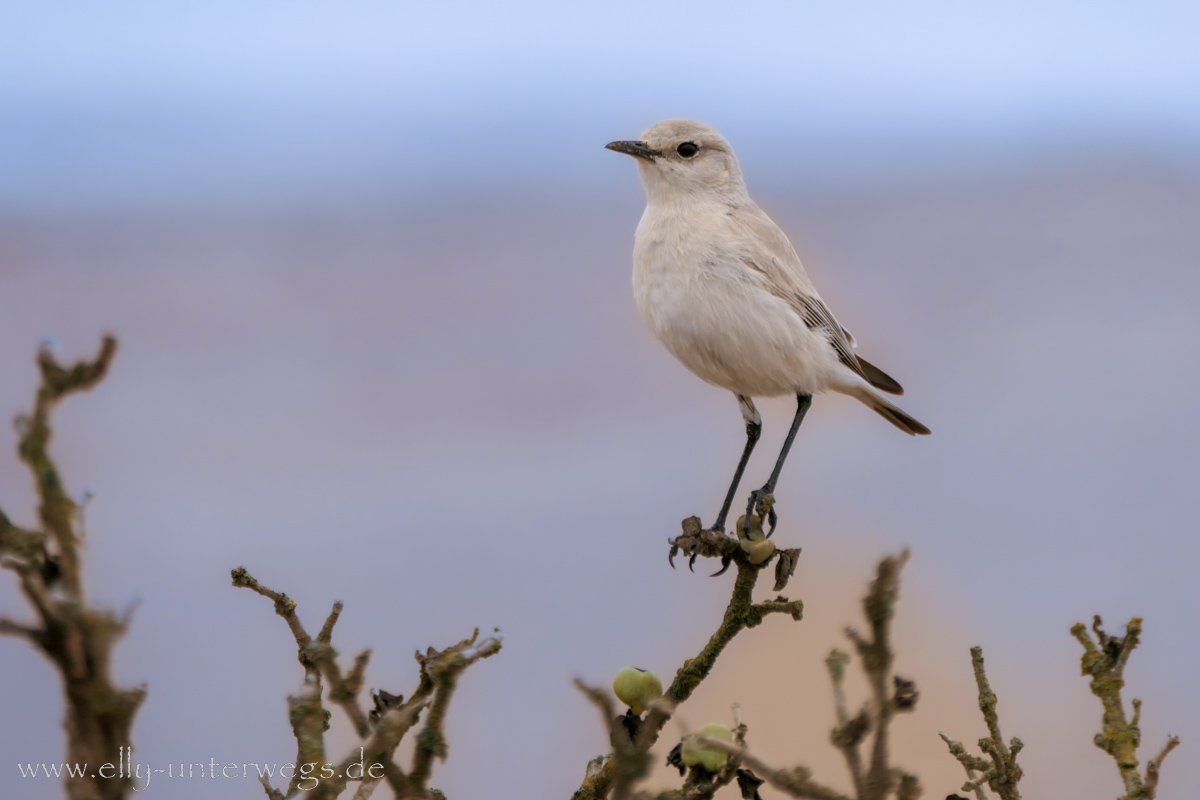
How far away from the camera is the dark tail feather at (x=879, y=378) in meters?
4.48

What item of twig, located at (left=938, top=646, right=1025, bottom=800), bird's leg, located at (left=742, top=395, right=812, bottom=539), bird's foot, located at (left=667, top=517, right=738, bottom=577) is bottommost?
twig, located at (left=938, top=646, right=1025, bottom=800)

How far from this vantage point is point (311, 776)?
4.66 feet

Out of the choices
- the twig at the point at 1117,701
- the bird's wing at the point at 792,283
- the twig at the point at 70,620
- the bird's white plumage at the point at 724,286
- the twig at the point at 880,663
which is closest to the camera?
the twig at the point at 70,620

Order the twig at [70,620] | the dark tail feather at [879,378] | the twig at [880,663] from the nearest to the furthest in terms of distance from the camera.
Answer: the twig at [70,620]
the twig at [880,663]
the dark tail feather at [879,378]

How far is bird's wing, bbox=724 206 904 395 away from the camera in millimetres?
3926

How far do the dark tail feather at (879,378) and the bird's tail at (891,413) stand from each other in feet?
0.17

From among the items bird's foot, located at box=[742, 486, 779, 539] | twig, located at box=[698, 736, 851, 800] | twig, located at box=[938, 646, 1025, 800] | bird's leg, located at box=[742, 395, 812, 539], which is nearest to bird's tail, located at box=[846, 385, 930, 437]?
bird's leg, located at box=[742, 395, 812, 539]

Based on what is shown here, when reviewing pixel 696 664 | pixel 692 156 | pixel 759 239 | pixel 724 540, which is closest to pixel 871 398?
pixel 759 239

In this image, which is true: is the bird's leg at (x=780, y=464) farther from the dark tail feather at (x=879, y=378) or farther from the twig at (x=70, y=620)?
the twig at (x=70, y=620)

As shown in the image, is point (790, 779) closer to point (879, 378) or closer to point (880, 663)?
point (880, 663)

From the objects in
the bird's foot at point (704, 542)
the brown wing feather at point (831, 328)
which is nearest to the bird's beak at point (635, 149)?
the brown wing feather at point (831, 328)

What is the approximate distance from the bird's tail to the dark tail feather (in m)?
0.05

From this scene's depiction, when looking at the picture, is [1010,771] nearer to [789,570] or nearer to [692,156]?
[789,570]

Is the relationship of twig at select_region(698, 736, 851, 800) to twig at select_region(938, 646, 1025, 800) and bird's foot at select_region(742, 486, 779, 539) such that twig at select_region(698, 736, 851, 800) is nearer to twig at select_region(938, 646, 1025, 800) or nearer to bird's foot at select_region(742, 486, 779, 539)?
twig at select_region(938, 646, 1025, 800)
